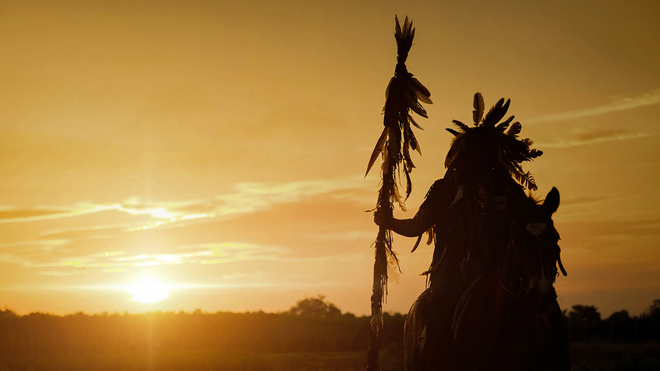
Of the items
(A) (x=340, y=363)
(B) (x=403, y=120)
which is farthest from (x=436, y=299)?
(A) (x=340, y=363)

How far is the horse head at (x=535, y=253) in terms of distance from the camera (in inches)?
228

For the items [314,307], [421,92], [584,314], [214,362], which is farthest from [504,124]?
[314,307]

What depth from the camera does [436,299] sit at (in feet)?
24.4

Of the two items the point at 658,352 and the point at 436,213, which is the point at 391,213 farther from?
the point at 658,352

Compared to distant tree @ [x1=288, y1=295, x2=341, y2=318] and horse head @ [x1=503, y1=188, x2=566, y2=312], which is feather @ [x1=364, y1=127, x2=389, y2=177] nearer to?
horse head @ [x1=503, y1=188, x2=566, y2=312]

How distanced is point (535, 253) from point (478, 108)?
10.8 feet

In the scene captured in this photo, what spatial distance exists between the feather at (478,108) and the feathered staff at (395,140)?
4.40 feet

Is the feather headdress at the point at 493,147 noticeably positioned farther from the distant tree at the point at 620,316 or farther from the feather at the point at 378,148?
the distant tree at the point at 620,316

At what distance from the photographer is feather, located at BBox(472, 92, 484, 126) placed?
8602 millimetres

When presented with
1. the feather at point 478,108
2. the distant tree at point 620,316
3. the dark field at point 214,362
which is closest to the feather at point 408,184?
the feather at point 478,108

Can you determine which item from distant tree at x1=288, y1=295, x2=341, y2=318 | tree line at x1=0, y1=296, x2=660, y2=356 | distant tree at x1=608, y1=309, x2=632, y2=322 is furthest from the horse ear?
distant tree at x1=288, y1=295, x2=341, y2=318

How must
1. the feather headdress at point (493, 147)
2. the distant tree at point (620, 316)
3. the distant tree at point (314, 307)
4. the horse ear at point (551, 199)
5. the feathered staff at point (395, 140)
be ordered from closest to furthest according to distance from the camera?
the horse ear at point (551, 199)
the feather headdress at point (493, 147)
the feathered staff at point (395, 140)
the distant tree at point (620, 316)
the distant tree at point (314, 307)

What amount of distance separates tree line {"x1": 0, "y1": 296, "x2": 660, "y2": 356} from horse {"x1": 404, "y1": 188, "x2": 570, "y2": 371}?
77.7 ft

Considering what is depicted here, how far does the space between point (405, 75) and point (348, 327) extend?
30316 mm
